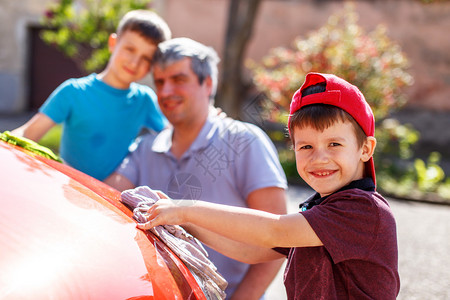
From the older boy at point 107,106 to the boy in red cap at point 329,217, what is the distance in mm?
1343

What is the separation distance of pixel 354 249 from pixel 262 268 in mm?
819

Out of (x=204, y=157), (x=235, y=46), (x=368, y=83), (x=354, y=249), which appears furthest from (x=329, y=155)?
(x=235, y=46)

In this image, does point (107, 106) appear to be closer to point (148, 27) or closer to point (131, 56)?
point (131, 56)

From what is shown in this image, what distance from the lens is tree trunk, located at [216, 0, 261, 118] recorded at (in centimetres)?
950

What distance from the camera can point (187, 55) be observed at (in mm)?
2531

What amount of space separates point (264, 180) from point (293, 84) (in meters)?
6.44

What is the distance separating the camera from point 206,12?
12891mm

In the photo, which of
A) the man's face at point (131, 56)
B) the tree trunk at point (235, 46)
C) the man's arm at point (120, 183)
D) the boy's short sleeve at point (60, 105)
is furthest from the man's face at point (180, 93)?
the tree trunk at point (235, 46)

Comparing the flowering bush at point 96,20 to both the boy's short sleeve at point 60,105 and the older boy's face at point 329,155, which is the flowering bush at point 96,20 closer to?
the boy's short sleeve at point 60,105

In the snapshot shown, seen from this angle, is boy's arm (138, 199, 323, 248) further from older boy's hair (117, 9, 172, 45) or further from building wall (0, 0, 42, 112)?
building wall (0, 0, 42, 112)

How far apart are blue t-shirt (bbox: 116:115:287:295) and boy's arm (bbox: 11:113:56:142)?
0.56 metres

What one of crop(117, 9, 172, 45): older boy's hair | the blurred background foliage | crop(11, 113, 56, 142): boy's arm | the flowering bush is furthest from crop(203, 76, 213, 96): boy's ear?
the flowering bush

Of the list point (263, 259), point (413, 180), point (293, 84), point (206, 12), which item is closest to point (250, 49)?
point (206, 12)

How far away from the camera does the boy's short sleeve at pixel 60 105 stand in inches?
105
